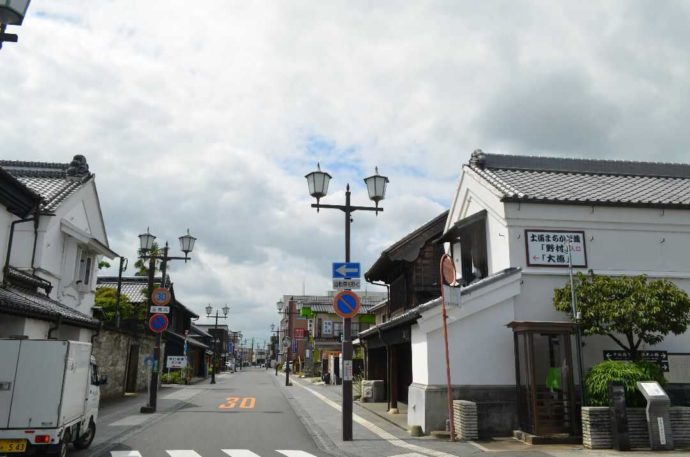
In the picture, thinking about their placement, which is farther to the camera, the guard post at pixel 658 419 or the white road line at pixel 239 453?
the guard post at pixel 658 419

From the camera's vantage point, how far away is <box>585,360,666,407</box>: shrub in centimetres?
1206

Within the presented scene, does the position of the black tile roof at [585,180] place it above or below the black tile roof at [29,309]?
above

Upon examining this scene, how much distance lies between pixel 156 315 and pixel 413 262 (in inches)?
409

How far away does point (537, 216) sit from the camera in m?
15.5

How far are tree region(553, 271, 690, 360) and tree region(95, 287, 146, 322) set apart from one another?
29.9 meters

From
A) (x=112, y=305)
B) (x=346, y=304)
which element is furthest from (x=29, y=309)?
(x=112, y=305)

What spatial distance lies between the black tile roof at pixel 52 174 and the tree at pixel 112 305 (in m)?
12.1

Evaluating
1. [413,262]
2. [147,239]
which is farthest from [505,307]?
[147,239]

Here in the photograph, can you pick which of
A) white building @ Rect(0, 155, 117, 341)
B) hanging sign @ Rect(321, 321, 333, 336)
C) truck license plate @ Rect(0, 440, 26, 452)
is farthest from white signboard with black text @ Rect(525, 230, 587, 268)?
hanging sign @ Rect(321, 321, 333, 336)

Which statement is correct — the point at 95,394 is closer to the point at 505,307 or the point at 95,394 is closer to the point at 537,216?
the point at 505,307

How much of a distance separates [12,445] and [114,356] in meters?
17.4

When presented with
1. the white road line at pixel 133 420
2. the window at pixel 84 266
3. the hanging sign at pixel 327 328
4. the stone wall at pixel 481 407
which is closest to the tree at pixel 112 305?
the window at pixel 84 266

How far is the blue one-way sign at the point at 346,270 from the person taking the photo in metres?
14.0

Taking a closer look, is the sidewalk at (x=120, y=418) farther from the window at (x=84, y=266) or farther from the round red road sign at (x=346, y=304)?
the round red road sign at (x=346, y=304)
